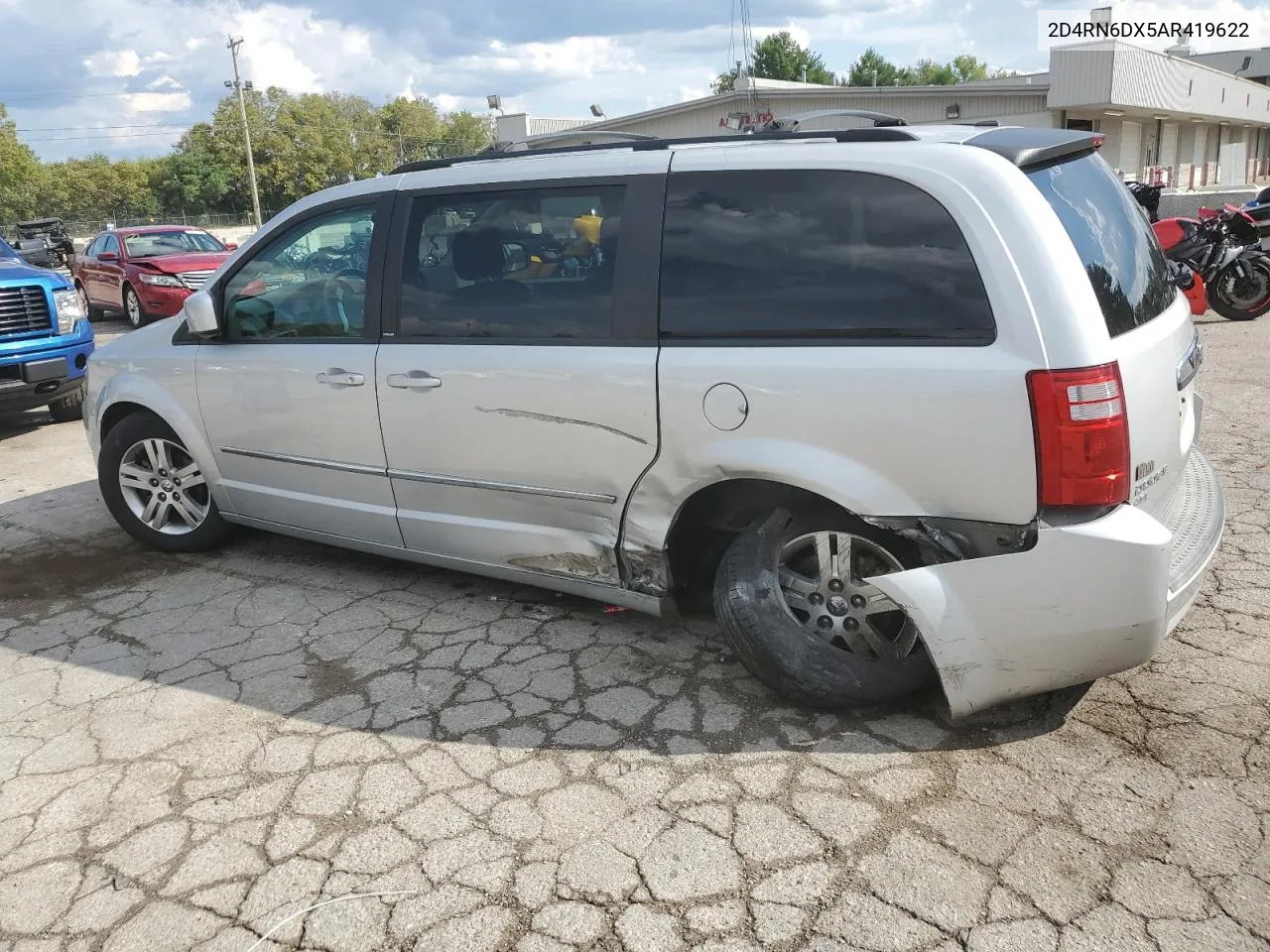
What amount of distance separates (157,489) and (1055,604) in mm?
4371

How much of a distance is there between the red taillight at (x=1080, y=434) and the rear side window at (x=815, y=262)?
0.25m

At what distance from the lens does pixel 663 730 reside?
10.7ft

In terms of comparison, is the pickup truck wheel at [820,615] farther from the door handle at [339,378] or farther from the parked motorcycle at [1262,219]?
the parked motorcycle at [1262,219]

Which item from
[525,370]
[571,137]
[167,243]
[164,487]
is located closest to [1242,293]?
[571,137]

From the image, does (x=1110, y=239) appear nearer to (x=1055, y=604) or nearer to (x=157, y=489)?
(x=1055, y=604)

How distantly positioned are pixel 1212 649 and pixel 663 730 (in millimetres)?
1990

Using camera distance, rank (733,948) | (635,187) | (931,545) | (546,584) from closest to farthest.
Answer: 1. (733,948)
2. (931,545)
3. (635,187)
4. (546,584)

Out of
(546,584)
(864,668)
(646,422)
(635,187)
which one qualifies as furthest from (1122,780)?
(635,187)

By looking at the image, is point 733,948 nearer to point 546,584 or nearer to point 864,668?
point 864,668

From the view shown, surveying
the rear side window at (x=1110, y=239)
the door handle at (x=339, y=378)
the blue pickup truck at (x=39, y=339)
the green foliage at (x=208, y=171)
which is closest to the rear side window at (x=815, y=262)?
the rear side window at (x=1110, y=239)

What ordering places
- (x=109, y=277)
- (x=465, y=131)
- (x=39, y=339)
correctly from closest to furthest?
(x=39, y=339) → (x=109, y=277) → (x=465, y=131)

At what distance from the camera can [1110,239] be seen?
3.08m

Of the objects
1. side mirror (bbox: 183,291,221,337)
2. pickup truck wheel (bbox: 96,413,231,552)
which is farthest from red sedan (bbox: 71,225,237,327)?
side mirror (bbox: 183,291,221,337)

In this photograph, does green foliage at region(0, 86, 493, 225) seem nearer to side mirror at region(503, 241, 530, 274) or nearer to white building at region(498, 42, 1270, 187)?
white building at region(498, 42, 1270, 187)
